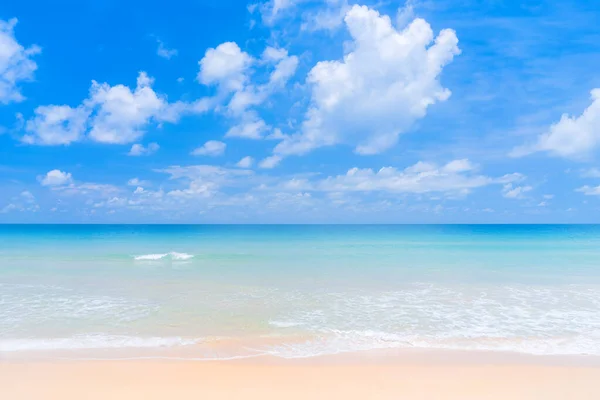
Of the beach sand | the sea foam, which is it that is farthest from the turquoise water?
the beach sand

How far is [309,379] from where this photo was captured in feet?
18.2

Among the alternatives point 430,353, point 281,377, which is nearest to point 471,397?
point 430,353

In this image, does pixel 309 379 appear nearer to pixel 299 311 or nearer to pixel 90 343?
pixel 299 311

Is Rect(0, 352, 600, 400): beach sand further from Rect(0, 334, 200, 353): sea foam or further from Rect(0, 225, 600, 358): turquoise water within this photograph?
Rect(0, 334, 200, 353): sea foam

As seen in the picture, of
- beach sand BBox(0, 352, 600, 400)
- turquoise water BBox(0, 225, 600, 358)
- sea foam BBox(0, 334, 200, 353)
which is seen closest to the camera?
beach sand BBox(0, 352, 600, 400)

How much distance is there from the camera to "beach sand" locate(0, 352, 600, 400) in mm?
5098

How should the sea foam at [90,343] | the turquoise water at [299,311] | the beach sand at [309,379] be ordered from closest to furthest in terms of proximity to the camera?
the beach sand at [309,379]
the sea foam at [90,343]
the turquoise water at [299,311]

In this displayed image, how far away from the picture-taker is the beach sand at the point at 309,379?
16.7ft

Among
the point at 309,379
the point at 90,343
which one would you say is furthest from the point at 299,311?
the point at 90,343

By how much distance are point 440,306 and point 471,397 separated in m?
5.19

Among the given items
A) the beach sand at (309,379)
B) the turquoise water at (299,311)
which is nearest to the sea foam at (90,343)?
the turquoise water at (299,311)

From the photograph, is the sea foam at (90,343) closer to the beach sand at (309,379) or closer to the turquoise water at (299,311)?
the turquoise water at (299,311)

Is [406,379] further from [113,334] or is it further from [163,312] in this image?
[163,312]

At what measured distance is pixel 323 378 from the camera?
559cm
